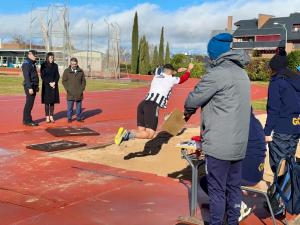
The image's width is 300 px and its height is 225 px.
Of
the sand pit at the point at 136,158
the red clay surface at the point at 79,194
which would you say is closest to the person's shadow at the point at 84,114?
the sand pit at the point at 136,158

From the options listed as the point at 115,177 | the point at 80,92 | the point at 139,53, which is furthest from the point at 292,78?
the point at 139,53

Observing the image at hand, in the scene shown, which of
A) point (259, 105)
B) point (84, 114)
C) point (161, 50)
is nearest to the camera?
point (84, 114)

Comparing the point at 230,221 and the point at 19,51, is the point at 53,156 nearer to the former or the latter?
the point at 230,221

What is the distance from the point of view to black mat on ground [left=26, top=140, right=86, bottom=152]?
9266 millimetres

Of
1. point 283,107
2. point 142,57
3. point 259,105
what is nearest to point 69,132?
point 283,107

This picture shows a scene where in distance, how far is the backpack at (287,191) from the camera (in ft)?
15.7

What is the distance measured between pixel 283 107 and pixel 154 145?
436 cm

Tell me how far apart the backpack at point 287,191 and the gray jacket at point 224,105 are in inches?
33.1

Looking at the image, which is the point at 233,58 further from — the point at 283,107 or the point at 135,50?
the point at 135,50

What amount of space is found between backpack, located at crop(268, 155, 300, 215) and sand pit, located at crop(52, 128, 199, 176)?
2877mm

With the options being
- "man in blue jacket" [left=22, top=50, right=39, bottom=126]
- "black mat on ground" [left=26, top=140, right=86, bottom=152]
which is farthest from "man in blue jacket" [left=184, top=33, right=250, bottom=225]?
"man in blue jacket" [left=22, top=50, right=39, bottom=126]

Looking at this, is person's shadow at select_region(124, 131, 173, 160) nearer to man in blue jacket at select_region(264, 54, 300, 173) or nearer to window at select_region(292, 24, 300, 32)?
man in blue jacket at select_region(264, 54, 300, 173)

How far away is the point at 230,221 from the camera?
4715 millimetres

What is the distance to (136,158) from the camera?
8836 mm
